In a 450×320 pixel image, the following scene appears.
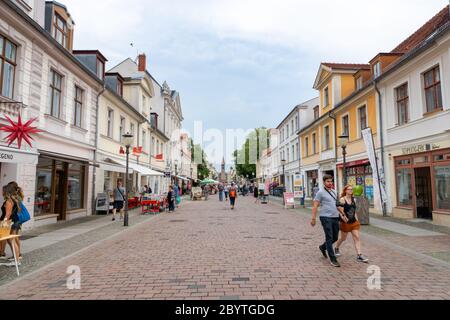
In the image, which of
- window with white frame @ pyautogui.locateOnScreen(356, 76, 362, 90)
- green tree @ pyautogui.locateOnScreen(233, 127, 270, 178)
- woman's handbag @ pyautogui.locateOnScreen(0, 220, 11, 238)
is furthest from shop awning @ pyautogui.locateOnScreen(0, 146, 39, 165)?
green tree @ pyautogui.locateOnScreen(233, 127, 270, 178)

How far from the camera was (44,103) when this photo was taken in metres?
12.1

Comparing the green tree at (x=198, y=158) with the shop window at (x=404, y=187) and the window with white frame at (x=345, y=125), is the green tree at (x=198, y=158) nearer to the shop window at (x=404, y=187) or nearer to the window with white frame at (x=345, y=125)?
the window with white frame at (x=345, y=125)

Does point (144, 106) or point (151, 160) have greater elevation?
point (144, 106)

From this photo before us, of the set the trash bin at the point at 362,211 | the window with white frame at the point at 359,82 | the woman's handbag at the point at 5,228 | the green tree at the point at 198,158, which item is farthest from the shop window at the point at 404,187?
the green tree at the point at 198,158

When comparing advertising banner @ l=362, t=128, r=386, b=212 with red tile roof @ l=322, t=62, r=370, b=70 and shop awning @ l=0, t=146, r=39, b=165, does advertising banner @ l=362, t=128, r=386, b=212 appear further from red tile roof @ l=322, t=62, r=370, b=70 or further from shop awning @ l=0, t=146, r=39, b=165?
shop awning @ l=0, t=146, r=39, b=165

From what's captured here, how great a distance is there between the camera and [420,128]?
1309cm

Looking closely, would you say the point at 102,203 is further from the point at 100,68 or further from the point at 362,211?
the point at 362,211

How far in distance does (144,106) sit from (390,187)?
21.4 meters

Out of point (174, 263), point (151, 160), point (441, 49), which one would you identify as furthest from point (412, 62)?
point (151, 160)

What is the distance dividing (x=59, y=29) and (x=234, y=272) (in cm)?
1360

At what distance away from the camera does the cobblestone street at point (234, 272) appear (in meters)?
4.55

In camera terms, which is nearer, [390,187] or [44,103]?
[44,103]

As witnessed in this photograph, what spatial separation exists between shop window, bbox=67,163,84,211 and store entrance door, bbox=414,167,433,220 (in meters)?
16.1
